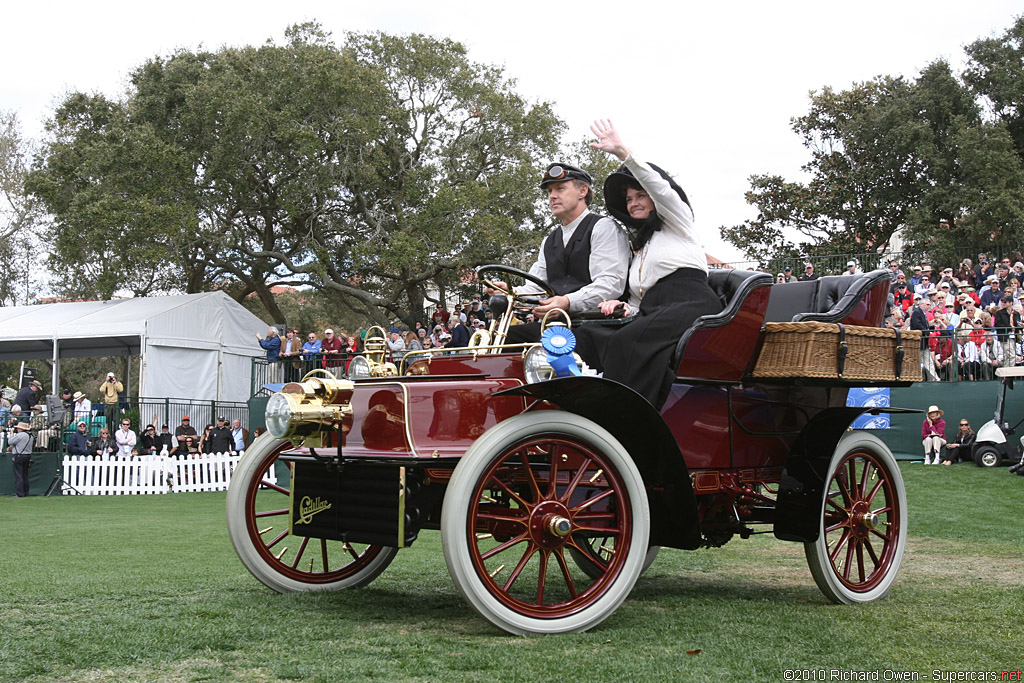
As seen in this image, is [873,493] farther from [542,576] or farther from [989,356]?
[989,356]

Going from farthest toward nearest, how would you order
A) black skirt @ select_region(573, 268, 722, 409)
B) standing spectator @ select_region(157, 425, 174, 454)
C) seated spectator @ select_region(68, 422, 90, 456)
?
standing spectator @ select_region(157, 425, 174, 454) < seated spectator @ select_region(68, 422, 90, 456) < black skirt @ select_region(573, 268, 722, 409)

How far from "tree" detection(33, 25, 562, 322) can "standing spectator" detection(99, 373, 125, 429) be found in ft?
14.6

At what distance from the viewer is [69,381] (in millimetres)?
46438

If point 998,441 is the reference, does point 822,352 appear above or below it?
above

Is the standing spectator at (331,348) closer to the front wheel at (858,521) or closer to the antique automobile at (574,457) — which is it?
the antique automobile at (574,457)

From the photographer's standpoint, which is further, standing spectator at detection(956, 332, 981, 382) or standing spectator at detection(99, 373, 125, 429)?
standing spectator at detection(99, 373, 125, 429)

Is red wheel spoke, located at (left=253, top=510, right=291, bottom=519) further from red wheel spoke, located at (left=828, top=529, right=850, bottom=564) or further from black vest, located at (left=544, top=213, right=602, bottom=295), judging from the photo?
red wheel spoke, located at (left=828, top=529, right=850, bottom=564)

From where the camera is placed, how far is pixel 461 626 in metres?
4.20

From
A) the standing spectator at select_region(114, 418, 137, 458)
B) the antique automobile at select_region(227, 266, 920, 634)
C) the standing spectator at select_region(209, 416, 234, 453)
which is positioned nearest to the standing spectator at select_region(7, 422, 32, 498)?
the standing spectator at select_region(114, 418, 137, 458)

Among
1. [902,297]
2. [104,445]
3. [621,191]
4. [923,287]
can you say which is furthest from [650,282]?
[104,445]

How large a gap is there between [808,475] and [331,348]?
18.0 meters

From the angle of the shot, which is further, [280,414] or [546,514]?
[280,414]

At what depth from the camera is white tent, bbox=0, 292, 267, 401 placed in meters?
24.1

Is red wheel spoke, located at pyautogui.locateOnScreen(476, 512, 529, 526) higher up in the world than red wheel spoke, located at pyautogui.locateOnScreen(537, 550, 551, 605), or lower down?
higher up
